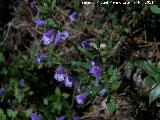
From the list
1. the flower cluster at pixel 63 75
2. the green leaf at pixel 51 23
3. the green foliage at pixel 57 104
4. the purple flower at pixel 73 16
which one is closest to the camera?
the green leaf at pixel 51 23

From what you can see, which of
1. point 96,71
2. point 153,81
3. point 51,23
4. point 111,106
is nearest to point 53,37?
point 51,23

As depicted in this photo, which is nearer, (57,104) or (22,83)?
(57,104)

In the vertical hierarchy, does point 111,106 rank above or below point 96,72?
below

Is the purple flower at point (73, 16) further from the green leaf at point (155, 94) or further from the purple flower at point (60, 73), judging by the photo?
the green leaf at point (155, 94)

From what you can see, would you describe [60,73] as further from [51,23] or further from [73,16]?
[73,16]

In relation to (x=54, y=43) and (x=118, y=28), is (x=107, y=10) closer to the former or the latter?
(x=118, y=28)

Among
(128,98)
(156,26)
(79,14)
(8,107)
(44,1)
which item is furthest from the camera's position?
(79,14)

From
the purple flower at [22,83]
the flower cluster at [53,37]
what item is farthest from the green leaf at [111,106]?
the purple flower at [22,83]

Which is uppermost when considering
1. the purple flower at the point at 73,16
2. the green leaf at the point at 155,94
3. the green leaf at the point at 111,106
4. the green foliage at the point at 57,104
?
the purple flower at the point at 73,16

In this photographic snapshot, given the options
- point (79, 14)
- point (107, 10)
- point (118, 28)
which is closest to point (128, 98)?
point (118, 28)

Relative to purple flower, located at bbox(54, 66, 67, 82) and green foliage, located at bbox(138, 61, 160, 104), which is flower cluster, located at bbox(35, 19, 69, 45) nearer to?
purple flower, located at bbox(54, 66, 67, 82)

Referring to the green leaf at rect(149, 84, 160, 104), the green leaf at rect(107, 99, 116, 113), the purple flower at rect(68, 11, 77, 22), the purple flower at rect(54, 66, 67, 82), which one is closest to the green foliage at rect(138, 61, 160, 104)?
the green leaf at rect(149, 84, 160, 104)
